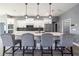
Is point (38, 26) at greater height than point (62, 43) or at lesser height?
greater

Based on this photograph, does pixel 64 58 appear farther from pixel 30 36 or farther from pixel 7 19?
pixel 7 19

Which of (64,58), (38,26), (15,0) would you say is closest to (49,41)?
(64,58)

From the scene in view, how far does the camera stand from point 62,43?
4.16 meters

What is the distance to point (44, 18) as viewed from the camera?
11188 millimetres

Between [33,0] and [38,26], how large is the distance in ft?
30.1

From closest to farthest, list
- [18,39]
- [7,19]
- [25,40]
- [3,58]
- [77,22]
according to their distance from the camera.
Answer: [3,58] < [25,40] < [18,39] < [77,22] < [7,19]

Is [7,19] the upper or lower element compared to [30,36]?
upper

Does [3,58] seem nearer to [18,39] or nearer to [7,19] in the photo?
[18,39]

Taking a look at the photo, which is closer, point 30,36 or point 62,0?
point 62,0

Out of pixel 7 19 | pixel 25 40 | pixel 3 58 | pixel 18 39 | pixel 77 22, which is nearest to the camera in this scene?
pixel 3 58

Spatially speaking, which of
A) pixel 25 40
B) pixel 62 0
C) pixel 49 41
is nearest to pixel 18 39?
pixel 25 40

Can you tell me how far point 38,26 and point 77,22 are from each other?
5.48 m

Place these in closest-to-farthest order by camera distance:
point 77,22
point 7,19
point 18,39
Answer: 1. point 18,39
2. point 77,22
3. point 7,19

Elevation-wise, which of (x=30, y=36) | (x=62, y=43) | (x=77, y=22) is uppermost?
(x=77, y=22)
